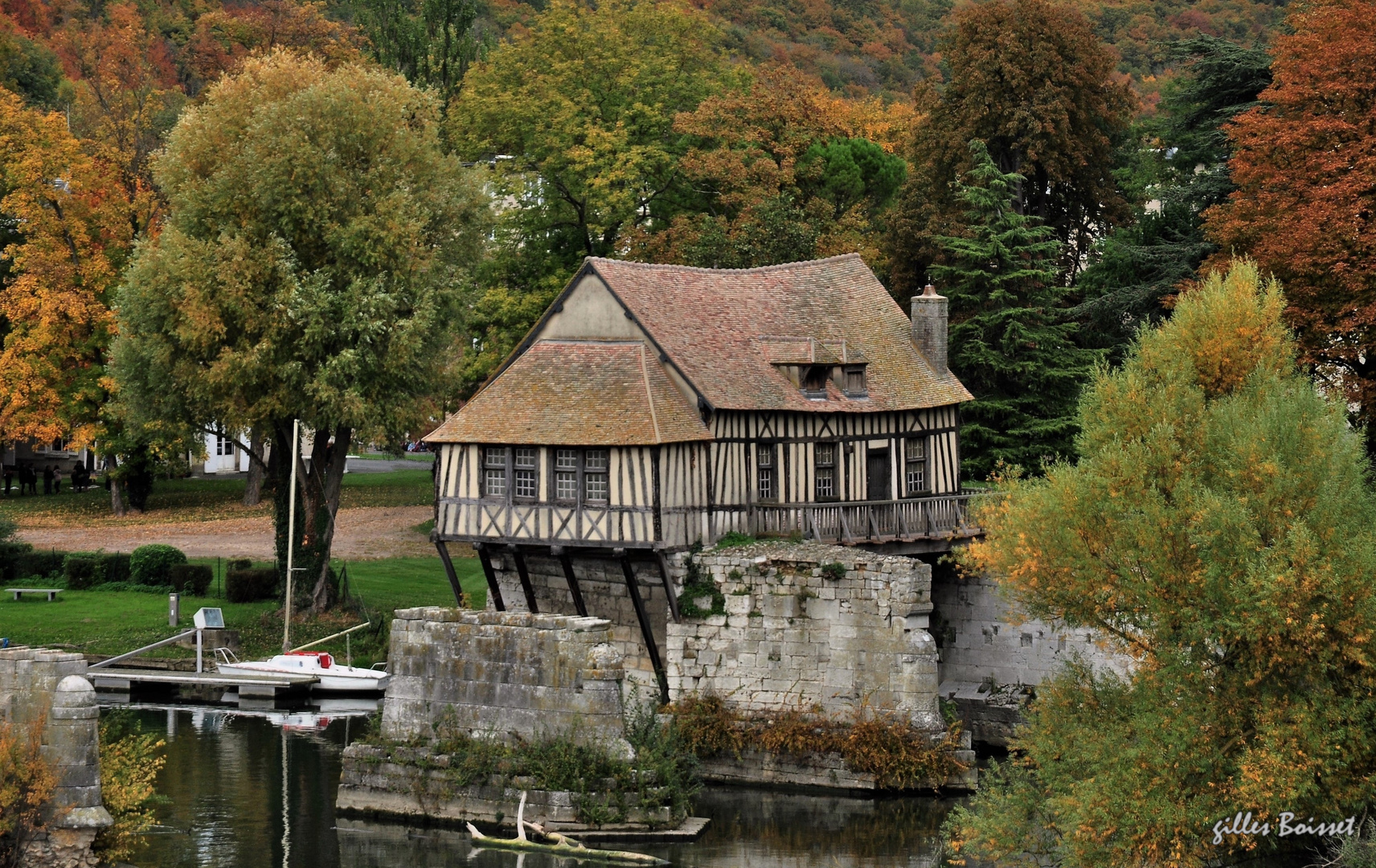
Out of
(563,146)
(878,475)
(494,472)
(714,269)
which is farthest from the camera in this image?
(563,146)

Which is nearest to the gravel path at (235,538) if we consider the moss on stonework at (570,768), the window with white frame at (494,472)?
the window with white frame at (494,472)

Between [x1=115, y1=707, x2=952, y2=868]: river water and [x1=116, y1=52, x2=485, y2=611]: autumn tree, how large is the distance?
28.5 ft

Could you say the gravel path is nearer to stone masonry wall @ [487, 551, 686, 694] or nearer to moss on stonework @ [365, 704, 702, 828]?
stone masonry wall @ [487, 551, 686, 694]

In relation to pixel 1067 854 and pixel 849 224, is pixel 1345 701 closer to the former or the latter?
pixel 1067 854

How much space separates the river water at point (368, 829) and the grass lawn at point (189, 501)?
20788 mm

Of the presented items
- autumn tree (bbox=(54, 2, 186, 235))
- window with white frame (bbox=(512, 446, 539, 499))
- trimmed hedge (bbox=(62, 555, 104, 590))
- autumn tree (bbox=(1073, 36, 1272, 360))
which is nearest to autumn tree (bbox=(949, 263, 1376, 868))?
window with white frame (bbox=(512, 446, 539, 499))

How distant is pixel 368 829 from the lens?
26438 mm

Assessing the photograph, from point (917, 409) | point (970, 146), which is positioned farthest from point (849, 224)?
point (917, 409)

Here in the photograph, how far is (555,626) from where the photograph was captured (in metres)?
26.5

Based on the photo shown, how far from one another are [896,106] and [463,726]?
5109 cm

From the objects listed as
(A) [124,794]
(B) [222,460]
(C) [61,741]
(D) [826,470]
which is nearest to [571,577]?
(D) [826,470]

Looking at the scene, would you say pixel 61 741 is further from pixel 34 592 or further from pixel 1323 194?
pixel 1323 194

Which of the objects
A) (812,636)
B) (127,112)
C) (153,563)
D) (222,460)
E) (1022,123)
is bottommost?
(812,636)

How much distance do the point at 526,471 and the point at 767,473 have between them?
15.4 feet
